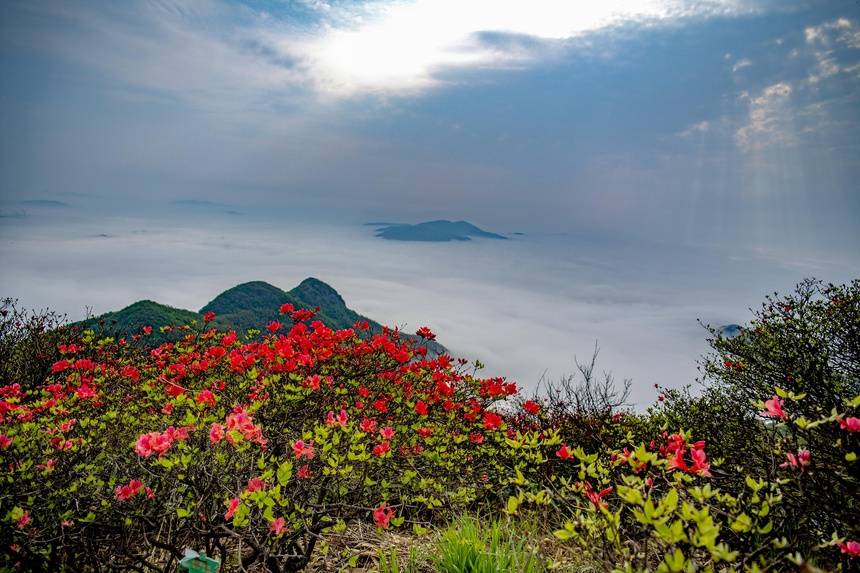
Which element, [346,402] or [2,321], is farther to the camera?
[2,321]

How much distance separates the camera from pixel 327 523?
362cm

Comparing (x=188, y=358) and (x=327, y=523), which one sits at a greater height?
(x=188, y=358)

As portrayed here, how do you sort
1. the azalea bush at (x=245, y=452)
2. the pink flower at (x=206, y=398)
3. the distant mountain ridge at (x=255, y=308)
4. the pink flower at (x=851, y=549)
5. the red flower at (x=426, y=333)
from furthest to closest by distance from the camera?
the distant mountain ridge at (x=255, y=308)
the red flower at (x=426, y=333)
the pink flower at (x=206, y=398)
the azalea bush at (x=245, y=452)
the pink flower at (x=851, y=549)

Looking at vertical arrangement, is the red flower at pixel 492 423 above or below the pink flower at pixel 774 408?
below

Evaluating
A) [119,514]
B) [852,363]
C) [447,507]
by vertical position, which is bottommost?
[447,507]

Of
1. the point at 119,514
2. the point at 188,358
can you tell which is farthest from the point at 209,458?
the point at 188,358

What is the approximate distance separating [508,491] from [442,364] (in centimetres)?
A: 185

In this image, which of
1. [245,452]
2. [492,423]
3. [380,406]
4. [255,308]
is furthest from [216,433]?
[255,308]

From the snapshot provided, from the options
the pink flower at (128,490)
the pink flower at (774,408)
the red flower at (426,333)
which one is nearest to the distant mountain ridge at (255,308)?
the red flower at (426,333)

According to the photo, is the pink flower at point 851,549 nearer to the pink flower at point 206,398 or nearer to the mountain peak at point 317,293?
the pink flower at point 206,398

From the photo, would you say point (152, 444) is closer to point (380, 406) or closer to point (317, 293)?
point (380, 406)

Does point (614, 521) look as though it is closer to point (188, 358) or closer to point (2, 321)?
point (188, 358)

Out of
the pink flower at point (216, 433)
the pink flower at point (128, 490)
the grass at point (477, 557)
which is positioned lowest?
the grass at point (477, 557)

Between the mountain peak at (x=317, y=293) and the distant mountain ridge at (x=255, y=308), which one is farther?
the mountain peak at (x=317, y=293)
